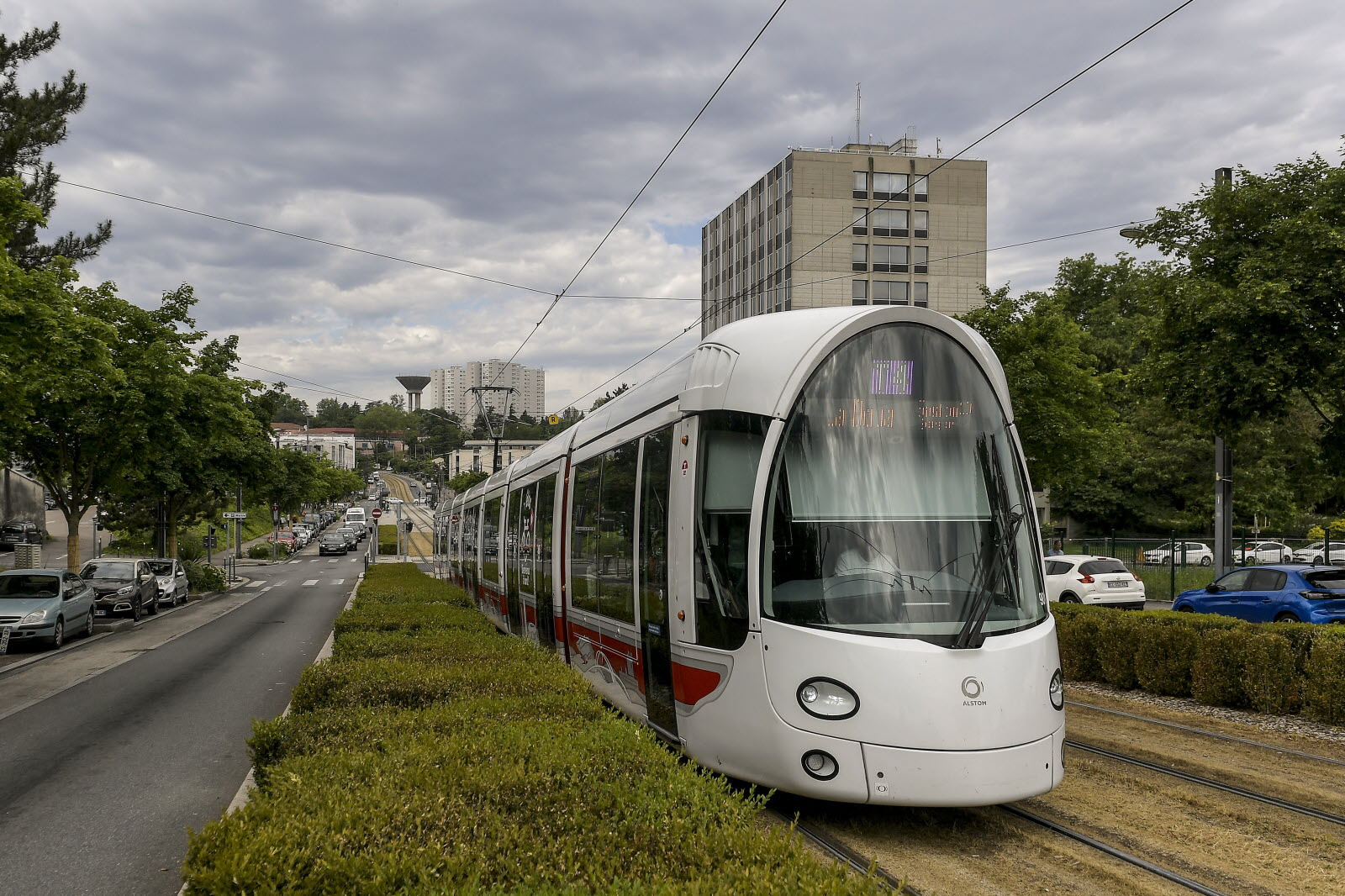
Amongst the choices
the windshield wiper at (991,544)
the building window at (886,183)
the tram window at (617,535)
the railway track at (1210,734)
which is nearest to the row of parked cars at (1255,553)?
the railway track at (1210,734)

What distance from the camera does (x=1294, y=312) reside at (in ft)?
44.7

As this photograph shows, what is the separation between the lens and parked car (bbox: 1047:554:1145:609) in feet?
86.0

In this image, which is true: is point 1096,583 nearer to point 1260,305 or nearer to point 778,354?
point 1260,305

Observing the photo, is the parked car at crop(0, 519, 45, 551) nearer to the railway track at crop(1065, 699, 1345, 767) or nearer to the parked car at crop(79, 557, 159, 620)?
the parked car at crop(79, 557, 159, 620)

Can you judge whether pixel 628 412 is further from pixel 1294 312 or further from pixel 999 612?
pixel 1294 312

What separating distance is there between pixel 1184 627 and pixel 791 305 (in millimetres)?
56073

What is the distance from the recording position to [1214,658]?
12.0 metres

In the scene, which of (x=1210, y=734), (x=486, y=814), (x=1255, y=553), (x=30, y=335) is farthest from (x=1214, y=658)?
(x=1255, y=553)

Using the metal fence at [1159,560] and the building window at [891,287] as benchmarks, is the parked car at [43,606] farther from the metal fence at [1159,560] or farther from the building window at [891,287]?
the building window at [891,287]

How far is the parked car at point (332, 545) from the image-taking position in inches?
2876

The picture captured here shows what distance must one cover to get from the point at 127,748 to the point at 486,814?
27.6ft

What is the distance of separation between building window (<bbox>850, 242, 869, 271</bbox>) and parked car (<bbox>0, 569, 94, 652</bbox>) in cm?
5109

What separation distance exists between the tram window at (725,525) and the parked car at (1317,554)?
22.3 metres

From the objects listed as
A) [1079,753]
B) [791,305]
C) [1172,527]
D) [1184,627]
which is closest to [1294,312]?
[1184,627]
